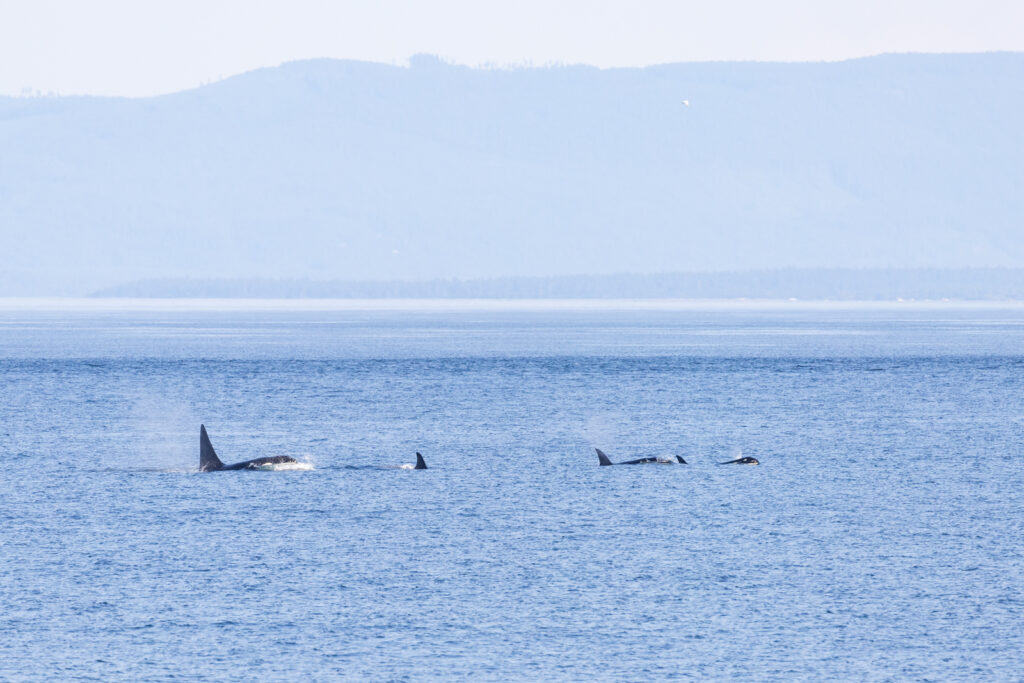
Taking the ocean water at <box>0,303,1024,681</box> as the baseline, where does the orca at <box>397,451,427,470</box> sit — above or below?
above

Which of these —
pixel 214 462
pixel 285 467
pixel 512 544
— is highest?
pixel 214 462

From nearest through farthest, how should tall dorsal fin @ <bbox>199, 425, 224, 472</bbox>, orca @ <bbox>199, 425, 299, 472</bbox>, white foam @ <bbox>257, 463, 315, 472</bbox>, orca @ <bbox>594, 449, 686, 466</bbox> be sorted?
1. orca @ <bbox>199, 425, 299, 472</bbox>
2. tall dorsal fin @ <bbox>199, 425, 224, 472</bbox>
3. white foam @ <bbox>257, 463, 315, 472</bbox>
4. orca @ <bbox>594, 449, 686, 466</bbox>

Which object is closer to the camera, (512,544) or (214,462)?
(512,544)

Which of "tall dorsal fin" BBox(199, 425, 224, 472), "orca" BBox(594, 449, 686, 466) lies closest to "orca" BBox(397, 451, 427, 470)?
"tall dorsal fin" BBox(199, 425, 224, 472)

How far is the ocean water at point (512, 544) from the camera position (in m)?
29.0

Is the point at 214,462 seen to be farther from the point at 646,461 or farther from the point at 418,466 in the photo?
the point at 646,461

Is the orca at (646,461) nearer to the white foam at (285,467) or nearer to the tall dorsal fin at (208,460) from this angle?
the white foam at (285,467)

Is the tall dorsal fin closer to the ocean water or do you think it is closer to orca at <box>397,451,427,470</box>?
the ocean water

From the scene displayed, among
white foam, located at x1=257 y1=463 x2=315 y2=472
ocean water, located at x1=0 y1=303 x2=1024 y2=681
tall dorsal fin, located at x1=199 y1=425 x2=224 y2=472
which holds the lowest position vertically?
ocean water, located at x1=0 y1=303 x2=1024 y2=681

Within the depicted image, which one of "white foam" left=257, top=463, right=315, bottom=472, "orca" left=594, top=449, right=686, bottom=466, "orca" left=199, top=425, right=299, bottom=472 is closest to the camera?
"orca" left=199, top=425, right=299, bottom=472

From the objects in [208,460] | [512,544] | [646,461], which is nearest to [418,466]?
[208,460]

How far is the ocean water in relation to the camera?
29047 millimetres

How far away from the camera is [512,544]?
1572 inches

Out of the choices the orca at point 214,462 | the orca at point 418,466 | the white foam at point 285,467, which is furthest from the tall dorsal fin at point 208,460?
the orca at point 418,466
